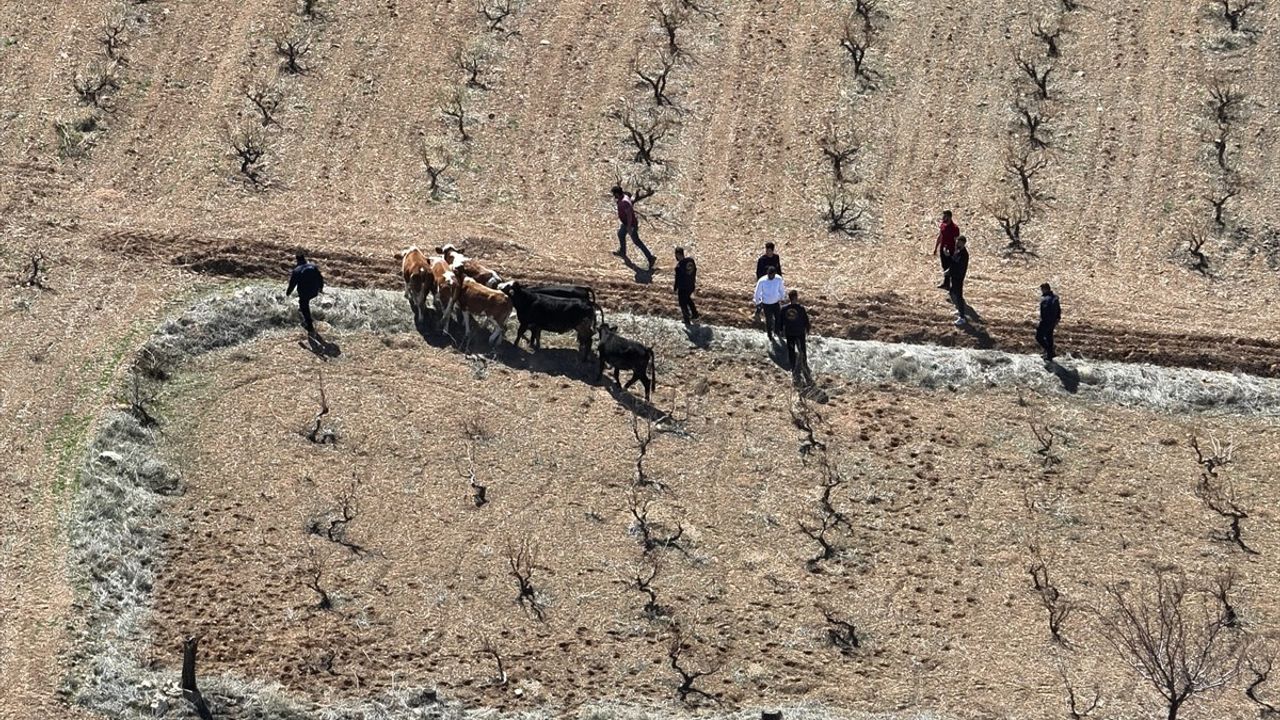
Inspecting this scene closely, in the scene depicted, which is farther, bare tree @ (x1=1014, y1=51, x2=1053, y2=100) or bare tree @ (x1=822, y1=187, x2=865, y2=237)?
bare tree @ (x1=1014, y1=51, x2=1053, y2=100)

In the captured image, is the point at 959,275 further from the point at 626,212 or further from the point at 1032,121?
the point at 1032,121

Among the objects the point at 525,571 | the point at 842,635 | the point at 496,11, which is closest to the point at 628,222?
the point at 525,571

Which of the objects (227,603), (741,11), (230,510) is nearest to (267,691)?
(227,603)

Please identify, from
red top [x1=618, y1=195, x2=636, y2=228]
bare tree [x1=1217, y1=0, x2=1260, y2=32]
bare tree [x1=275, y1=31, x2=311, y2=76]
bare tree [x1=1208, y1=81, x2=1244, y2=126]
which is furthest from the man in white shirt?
bare tree [x1=1217, y1=0, x2=1260, y2=32]

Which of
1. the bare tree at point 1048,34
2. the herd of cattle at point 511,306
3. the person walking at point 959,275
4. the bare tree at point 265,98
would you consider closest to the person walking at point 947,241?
the person walking at point 959,275

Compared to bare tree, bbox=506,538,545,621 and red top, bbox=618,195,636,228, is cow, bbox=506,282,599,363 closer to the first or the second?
red top, bbox=618,195,636,228

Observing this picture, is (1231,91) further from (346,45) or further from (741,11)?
(346,45)
